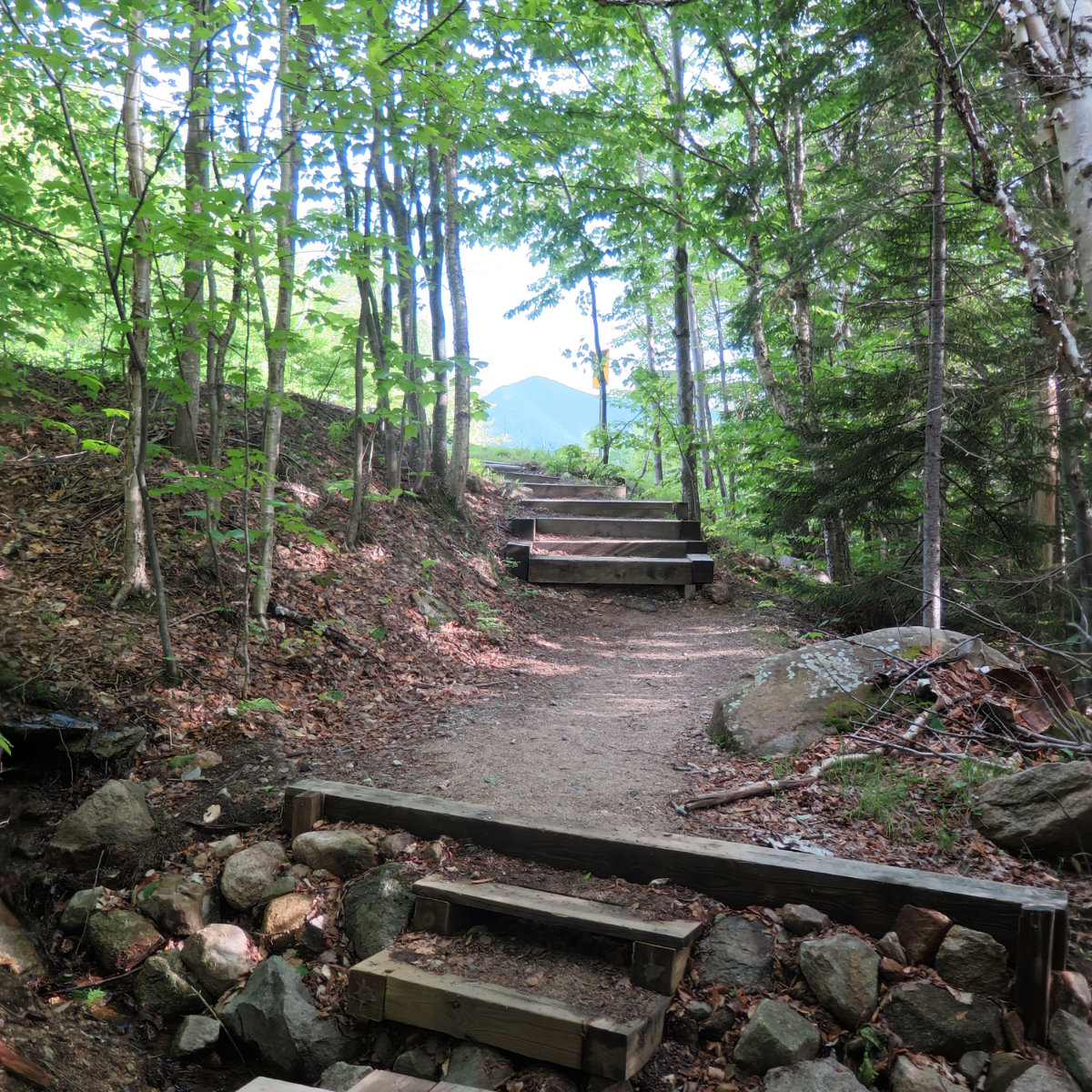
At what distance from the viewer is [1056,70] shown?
10.3 ft

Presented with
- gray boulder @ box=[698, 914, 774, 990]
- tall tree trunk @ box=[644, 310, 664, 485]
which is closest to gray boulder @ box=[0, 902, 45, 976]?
gray boulder @ box=[698, 914, 774, 990]

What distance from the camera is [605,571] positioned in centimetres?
1076

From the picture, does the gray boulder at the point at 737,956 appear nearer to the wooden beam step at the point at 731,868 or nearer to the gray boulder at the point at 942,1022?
the wooden beam step at the point at 731,868

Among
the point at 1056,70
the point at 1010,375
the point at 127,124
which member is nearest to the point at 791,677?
the point at 1010,375

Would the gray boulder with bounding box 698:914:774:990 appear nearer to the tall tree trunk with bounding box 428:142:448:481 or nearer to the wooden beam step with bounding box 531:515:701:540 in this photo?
the tall tree trunk with bounding box 428:142:448:481

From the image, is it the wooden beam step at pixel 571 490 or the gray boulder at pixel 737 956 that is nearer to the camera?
the gray boulder at pixel 737 956

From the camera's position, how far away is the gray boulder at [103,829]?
3.76 meters

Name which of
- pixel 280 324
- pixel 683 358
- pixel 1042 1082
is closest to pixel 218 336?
pixel 280 324

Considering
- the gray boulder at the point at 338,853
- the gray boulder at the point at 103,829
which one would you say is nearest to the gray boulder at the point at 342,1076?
the gray boulder at the point at 338,853

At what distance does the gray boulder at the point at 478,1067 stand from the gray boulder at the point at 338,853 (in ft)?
3.63

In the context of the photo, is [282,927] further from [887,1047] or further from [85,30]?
[85,30]

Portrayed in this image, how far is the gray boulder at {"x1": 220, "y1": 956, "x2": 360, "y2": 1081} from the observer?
304 centimetres

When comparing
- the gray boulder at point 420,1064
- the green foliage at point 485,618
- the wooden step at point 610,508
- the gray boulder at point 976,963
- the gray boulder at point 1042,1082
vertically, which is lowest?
the gray boulder at point 420,1064

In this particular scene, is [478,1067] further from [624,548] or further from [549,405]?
[549,405]
